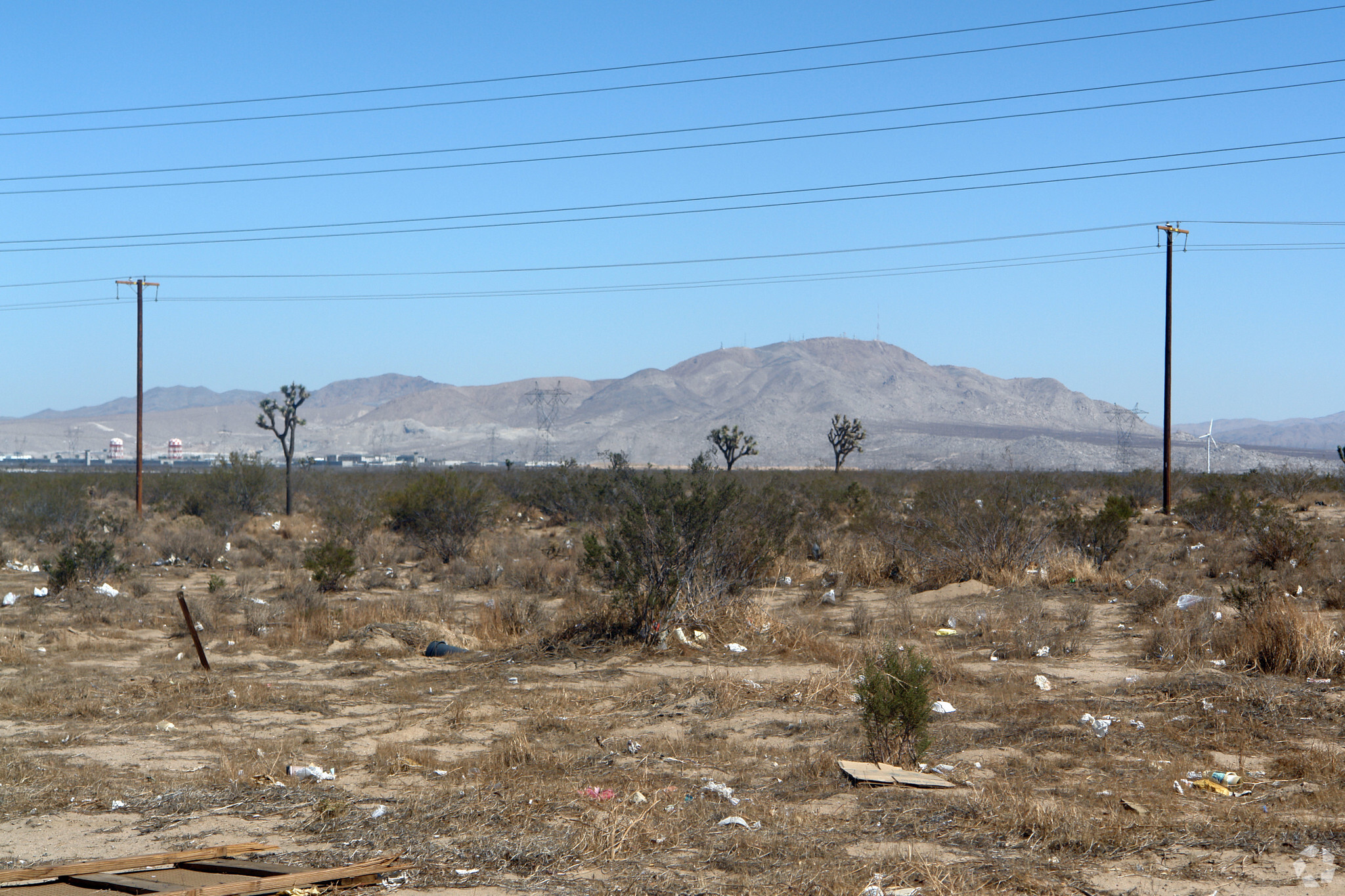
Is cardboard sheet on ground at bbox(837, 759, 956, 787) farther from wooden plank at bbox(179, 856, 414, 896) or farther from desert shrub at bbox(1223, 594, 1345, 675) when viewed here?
desert shrub at bbox(1223, 594, 1345, 675)

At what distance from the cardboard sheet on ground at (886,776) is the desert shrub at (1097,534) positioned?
1369 cm

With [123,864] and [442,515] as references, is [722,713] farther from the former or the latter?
[442,515]

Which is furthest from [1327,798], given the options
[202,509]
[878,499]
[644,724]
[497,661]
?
[202,509]

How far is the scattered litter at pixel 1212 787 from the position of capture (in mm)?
7449

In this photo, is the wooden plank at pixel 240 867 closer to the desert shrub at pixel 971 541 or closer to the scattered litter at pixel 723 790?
the scattered litter at pixel 723 790

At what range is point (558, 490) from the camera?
36781 millimetres

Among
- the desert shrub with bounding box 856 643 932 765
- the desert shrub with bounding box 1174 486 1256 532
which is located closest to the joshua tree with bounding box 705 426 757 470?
the desert shrub with bounding box 1174 486 1256 532

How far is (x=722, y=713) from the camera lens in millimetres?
10422

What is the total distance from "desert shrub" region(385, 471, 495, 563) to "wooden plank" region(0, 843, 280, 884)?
18.9 m

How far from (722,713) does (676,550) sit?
176 inches

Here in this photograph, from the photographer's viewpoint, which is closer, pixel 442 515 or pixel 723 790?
pixel 723 790

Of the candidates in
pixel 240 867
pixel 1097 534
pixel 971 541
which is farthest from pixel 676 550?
pixel 1097 534

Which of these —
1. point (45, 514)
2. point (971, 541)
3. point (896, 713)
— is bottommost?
point (45, 514)

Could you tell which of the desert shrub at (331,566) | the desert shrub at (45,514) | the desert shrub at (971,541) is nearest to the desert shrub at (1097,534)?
the desert shrub at (971,541)
